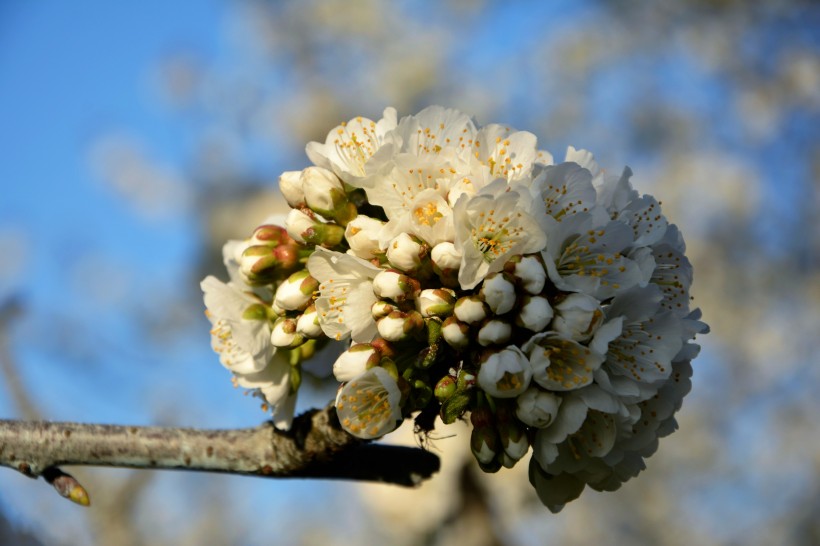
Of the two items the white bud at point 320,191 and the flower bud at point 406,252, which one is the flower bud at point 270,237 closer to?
the white bud at point 320,191

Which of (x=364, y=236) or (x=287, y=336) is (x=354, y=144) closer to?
(x=364, y=236)

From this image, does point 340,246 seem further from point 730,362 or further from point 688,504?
point 688,504

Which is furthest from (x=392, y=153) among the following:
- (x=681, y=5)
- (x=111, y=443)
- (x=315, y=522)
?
(x=315, y=522)

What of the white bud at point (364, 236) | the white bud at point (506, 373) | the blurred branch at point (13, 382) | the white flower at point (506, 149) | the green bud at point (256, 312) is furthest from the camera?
the blurred branch at point (13, 382)

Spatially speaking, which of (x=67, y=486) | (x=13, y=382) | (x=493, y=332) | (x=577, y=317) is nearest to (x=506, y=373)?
(x=493, y=332)

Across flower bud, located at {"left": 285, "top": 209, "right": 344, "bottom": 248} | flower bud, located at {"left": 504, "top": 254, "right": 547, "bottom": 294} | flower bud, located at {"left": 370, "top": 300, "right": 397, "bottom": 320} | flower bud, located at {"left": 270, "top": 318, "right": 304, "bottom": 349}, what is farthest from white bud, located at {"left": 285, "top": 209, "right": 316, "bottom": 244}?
flower bud, located at {"left": 504, "top": 254, "right": 547, "bottom": 294}

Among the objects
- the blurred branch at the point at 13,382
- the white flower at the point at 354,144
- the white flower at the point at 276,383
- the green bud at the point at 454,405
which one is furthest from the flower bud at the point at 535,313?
the blurred branch at the point at 13,382

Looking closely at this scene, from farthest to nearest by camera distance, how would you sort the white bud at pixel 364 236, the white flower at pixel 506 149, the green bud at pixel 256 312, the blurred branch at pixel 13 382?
the blurred branch at pixel 13 382 < the green bud at pixel 256 312 < the white flower at pixel 506 149 < the white bud at pixel 364 236
